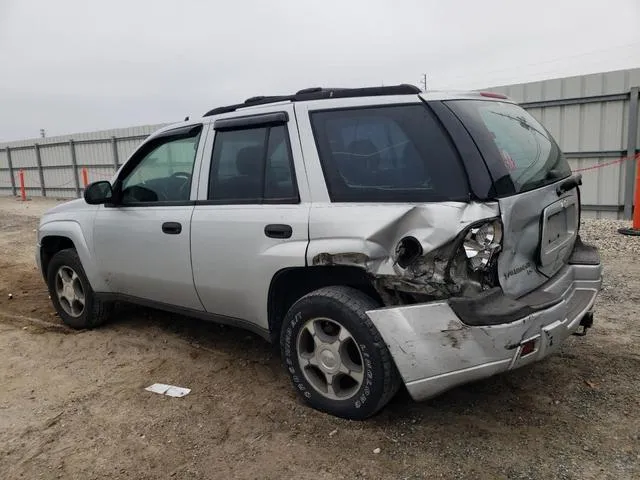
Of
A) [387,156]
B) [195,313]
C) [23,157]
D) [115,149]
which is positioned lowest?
[195,313]

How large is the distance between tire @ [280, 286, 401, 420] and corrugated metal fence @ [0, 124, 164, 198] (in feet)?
53.6

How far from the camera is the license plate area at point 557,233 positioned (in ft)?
9.68

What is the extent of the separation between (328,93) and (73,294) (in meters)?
3.18

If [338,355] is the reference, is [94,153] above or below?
above

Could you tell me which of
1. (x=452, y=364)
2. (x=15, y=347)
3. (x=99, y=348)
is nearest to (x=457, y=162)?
(x=452, y=364)

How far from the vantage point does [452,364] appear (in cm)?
258

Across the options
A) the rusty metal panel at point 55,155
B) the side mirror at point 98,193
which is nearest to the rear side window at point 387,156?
the side mirror at point 98,193

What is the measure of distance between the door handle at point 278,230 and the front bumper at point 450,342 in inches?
28.7

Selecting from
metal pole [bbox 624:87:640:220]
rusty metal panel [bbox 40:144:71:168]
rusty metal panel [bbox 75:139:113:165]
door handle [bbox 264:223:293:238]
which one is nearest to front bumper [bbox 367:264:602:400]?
door handle [bbox 264:223:293:238]

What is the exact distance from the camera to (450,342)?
101 inches

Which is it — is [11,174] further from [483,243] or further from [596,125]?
[483,243]

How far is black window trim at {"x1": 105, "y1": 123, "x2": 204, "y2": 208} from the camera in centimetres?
381

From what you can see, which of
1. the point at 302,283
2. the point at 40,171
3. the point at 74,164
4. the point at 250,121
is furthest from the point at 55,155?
the point at 302,283

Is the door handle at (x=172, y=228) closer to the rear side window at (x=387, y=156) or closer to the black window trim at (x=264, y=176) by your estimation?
the black window trim at (x=264, y=176)
